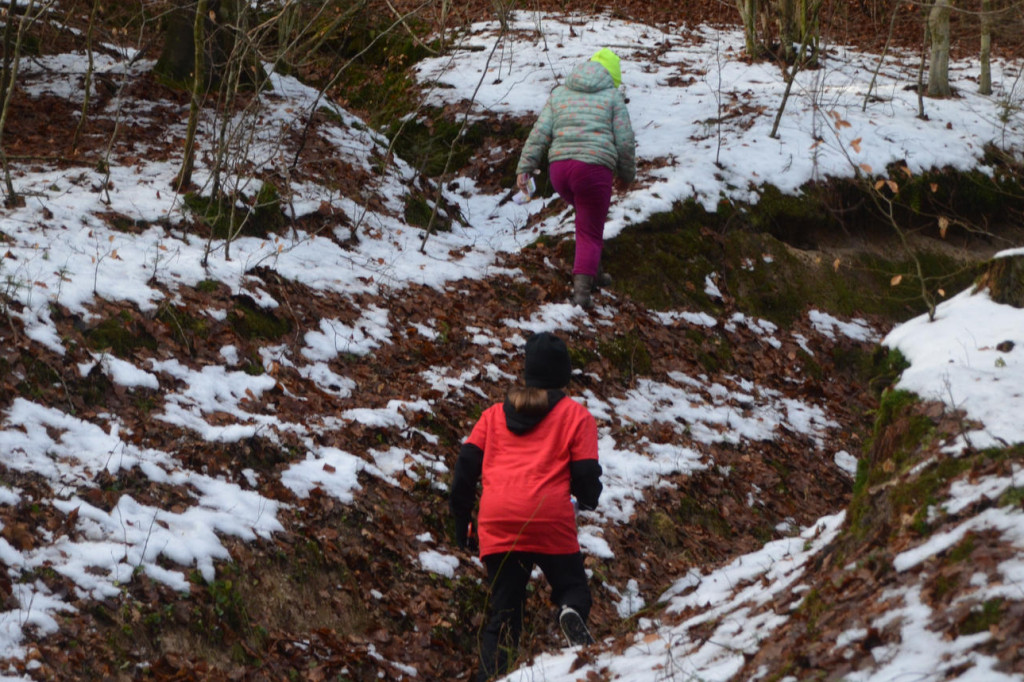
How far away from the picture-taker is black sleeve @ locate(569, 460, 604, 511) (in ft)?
14.5

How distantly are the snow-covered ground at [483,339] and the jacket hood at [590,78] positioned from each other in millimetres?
1955

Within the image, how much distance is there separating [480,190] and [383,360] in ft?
17.0

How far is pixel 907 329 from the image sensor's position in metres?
5.16

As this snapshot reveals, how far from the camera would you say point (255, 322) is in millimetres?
6898

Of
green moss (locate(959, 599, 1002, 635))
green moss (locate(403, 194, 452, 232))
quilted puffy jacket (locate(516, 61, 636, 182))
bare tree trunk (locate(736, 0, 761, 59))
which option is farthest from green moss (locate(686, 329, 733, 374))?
bare tree trunk (locate(736, 0, 761, 59))

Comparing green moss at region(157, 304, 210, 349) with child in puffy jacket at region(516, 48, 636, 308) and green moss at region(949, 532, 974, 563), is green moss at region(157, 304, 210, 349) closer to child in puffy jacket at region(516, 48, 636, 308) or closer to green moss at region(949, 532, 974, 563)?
child in puffy jacket at region(516, 48, 636, 308)

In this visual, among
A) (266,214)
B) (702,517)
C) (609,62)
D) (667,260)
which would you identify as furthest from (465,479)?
(667,260)

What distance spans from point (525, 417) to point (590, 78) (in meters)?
4.87

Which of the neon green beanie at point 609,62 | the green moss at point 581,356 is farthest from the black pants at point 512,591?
the neon green beanie at point 609,62

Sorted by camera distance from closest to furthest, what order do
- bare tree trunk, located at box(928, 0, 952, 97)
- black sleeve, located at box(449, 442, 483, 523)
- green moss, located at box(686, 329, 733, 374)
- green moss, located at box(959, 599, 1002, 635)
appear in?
green moss, located at box(959, 599, 1002, 635) → black sleeve, located at box(449, 442, 483, 523) → green moss, located at box(686, 329, 733, 374) → bare tree trunk, located at box(928, 0, 952, 97)

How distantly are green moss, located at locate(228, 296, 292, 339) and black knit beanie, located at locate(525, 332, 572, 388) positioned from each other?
300 centimetres

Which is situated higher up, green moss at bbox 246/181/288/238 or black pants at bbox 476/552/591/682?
green moss at bbox 246/181/288/238

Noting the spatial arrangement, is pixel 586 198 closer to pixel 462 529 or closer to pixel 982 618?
pixel 462 529

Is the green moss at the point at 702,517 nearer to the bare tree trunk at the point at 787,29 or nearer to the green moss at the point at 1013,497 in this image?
the green moss at the point at 1013,497
